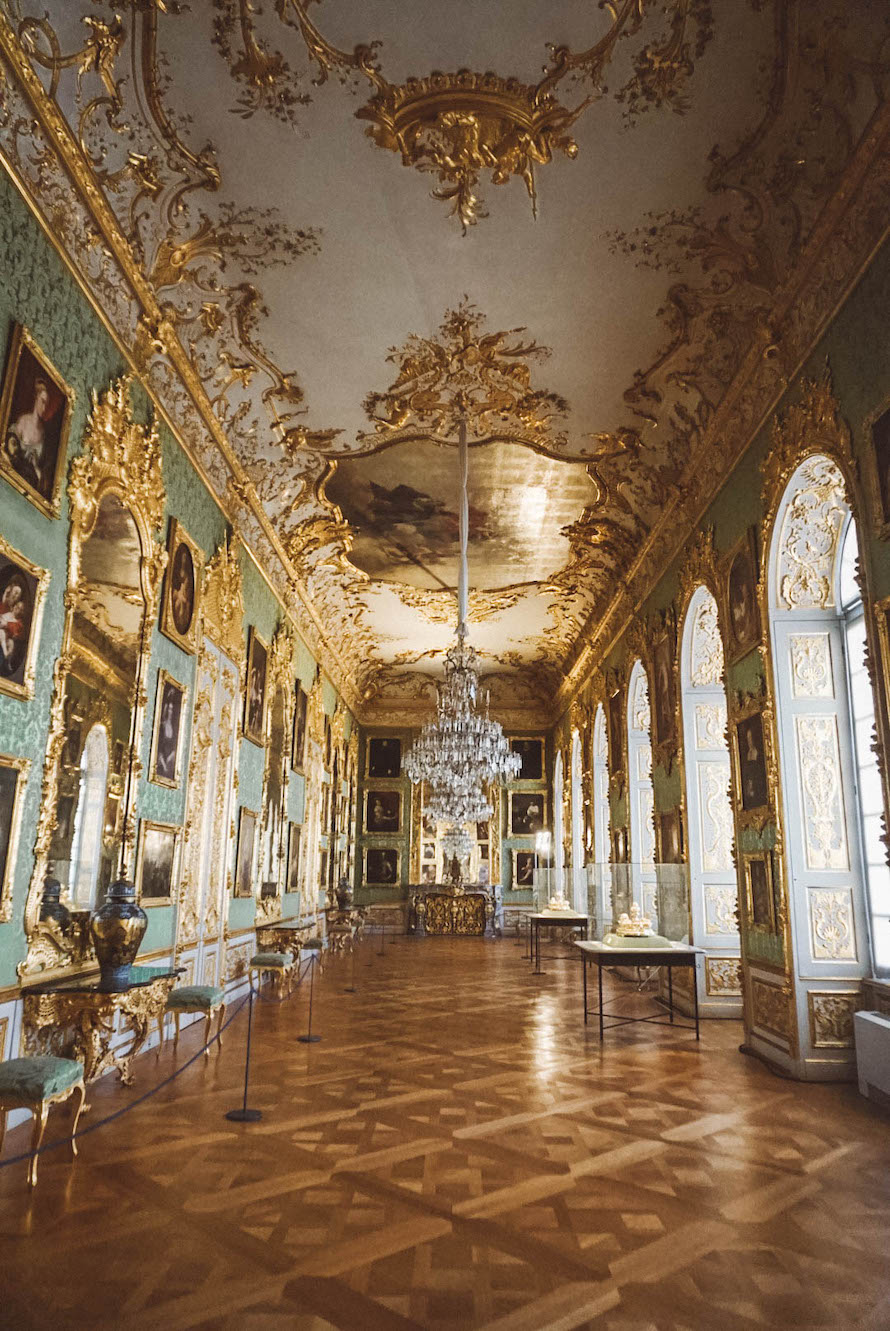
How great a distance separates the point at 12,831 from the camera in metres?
5.21

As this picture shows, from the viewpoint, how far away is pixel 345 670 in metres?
21.3

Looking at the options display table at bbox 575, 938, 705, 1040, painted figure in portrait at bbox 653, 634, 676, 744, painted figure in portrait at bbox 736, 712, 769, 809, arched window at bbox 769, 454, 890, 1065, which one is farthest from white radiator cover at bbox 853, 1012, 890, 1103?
painted figure in portrait at bbox 653, 634, 676, 744

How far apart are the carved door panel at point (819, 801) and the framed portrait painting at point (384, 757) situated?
729 inches

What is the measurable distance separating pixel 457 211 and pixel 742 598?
4517mm

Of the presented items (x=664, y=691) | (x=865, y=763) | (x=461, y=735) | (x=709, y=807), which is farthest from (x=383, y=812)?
(x=865, y=763)

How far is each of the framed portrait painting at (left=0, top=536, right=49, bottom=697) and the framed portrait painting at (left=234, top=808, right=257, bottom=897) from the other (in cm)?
580

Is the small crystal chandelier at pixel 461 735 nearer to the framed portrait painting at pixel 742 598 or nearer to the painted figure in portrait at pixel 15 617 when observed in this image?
the framed portrait painting at pixel 742 598

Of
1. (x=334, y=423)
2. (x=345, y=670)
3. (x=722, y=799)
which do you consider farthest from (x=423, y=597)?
(x=722, y=799)

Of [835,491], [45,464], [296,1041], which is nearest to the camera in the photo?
[45,464]

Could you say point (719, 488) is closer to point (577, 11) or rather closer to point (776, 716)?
point (776, 716)

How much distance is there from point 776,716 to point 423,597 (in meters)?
10.6

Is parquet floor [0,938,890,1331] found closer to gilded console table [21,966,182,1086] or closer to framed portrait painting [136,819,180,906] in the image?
gilded console table [21,966,182,1086]

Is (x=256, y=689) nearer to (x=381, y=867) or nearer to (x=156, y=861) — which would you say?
(x=156, y=861)

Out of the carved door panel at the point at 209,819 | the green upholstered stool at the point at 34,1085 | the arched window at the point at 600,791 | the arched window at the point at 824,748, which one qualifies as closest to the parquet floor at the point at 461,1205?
the green upholstered stool at the point at 34,1085
